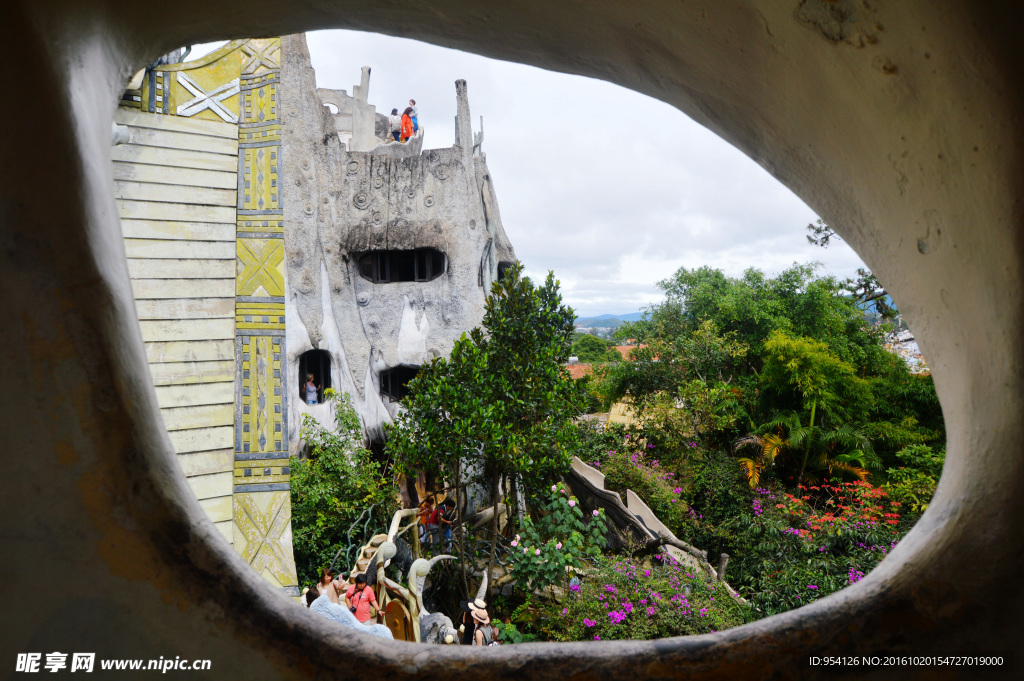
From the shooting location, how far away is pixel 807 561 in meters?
5.51

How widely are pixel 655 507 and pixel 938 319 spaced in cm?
804

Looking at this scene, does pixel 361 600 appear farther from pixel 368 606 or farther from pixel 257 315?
pixel 257 315

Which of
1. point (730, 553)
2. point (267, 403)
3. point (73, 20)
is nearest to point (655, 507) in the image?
point (730, 553)

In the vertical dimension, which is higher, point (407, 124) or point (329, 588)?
point (407, 124)

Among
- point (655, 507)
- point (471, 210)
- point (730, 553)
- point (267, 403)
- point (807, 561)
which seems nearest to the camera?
point (267, 403)

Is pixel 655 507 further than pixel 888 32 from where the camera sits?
Yes

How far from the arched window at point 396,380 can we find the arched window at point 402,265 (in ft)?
5.26

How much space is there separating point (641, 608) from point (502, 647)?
4.64 metres

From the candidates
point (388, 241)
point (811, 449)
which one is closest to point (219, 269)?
point (388, 241)

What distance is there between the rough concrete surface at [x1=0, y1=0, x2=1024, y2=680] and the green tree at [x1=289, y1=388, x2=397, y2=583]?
6.97 meters

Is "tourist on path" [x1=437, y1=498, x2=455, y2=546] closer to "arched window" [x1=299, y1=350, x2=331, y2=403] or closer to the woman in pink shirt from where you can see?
the woman in pink shirt

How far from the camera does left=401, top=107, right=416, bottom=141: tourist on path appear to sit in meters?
12.5

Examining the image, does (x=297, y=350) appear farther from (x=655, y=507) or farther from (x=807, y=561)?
(x=807, y=561)

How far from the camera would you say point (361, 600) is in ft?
15.7
